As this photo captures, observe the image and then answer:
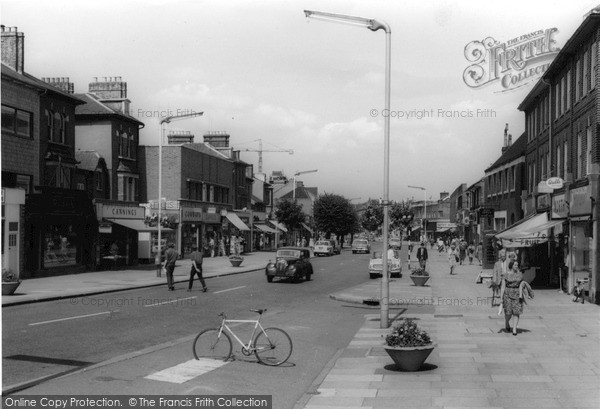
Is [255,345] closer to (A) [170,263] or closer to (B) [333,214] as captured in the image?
(A) [170,263]

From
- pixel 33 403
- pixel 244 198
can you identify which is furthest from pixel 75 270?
pixel 244 198

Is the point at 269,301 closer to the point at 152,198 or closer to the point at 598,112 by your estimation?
the point at 598,112

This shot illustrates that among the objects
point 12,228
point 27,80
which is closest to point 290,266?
point 12,228

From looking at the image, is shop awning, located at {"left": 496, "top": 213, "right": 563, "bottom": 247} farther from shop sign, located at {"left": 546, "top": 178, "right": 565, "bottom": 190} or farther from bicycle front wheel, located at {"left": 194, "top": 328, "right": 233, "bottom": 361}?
bicycle front wheel, located at {"left": 194, "top": 328, "right": 233, "bottom": 361}

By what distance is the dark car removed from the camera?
32.3 meters

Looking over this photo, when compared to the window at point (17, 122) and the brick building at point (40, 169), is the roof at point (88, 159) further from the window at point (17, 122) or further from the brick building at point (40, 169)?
the window at point (17, 122)

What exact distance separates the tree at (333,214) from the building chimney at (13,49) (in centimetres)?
6430

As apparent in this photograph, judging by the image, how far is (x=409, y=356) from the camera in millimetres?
11031

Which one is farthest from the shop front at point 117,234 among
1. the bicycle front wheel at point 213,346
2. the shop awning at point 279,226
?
the shop awning at point 279,226

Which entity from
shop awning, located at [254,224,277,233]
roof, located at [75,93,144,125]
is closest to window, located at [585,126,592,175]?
roof, located at [75,93,144,125]

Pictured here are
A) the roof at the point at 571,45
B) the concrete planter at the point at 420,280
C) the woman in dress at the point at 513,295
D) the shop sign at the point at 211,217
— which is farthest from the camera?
the shop sign at the point at 211,217

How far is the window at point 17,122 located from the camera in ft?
99.7

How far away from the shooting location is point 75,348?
43.4ft

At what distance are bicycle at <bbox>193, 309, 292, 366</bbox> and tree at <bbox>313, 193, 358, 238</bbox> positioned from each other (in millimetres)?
83135
